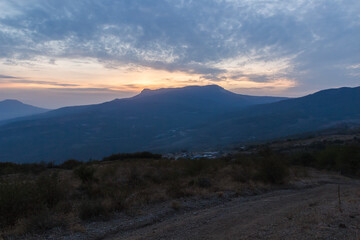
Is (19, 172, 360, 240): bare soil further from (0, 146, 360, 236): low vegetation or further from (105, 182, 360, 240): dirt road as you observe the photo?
(0, 146, 360, 236): low vegetation

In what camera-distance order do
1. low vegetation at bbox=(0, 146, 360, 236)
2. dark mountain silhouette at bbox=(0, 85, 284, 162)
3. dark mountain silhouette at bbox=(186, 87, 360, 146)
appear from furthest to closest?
dark mountain silhouette at bbox=(186, 87, 360, 146), dark mountain silhouette at bbox=(0, 85, 284, 162), low vegetation at bbox=(0, 146, 360, 236)

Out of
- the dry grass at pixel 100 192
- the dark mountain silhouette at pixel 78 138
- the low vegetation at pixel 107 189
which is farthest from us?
the dark mountain silhouette at pixel 78 138

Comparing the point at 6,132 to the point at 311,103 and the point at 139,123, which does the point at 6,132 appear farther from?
the point at 311,103

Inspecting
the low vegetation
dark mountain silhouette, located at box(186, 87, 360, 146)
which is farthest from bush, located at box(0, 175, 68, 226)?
dark mountain silhouette, located at box(186, 87, 360, 146)

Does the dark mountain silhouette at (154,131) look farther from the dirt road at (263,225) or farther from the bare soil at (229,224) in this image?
the dirt road at (263,225)

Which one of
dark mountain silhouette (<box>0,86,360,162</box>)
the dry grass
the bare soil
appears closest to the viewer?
the bare soil

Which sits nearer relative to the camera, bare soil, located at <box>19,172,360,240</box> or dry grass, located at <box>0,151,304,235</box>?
bare soil, located at <box>19,172,360,240</box>

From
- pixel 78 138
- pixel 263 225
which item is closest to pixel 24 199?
pixel 263 225

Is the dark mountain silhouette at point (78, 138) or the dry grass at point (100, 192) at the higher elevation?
the dry grass at point (100, 192)

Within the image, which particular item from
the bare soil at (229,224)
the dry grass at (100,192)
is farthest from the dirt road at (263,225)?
the dry grass at (100,192)

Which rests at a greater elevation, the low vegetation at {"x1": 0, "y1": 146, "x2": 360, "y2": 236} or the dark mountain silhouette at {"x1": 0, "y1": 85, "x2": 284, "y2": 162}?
the low vegetation at {"x1": 0, "y1": 146, "x2": 360, "y2": 236}

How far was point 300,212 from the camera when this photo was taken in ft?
23.4

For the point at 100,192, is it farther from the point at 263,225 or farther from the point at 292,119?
the point at 292,119

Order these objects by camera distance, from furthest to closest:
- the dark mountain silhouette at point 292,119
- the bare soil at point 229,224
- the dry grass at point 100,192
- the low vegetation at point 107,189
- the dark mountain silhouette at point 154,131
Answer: the dark mountain silhouette at point 292,119
the dark mountain silhouette at point 154,131
the low vegetation at point 107,189
the dry grass at point 100,192
the bare soil at point 229,224
